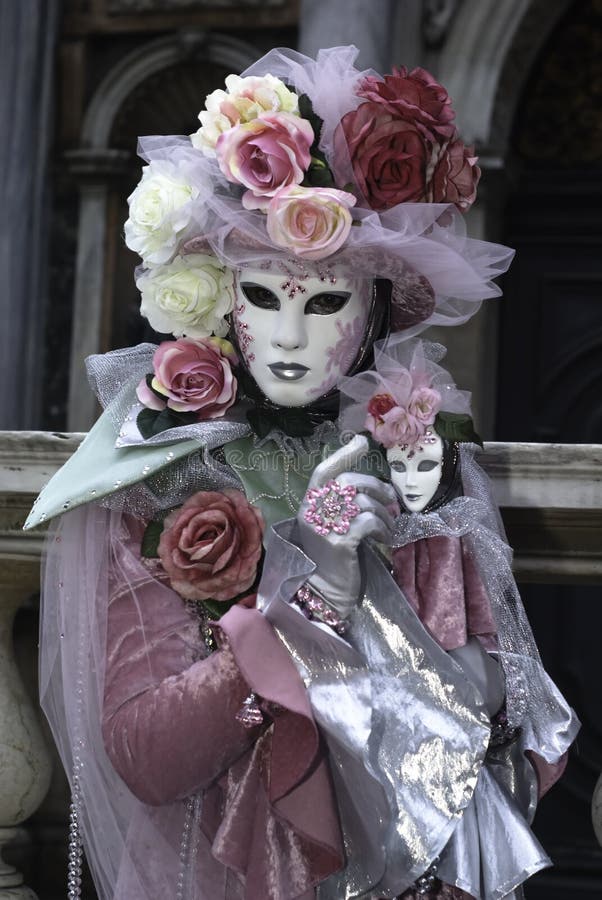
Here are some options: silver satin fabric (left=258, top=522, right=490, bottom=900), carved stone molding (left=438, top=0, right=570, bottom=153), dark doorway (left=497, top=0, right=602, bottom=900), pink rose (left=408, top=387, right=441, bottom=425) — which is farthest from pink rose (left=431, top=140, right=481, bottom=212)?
dark doorway (left=497, top=0, right=602, bottom=900)

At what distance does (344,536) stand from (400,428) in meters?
0.19

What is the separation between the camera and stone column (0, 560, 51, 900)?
78.9 inches

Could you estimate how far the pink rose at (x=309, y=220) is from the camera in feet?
5.41

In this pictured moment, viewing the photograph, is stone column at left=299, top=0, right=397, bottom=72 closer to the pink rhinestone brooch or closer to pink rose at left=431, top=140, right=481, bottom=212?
pink rose at left=431, top=140, right=481, bottom=212

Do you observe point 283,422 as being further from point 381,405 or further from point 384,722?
point 384,722

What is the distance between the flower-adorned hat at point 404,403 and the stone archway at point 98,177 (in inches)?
145

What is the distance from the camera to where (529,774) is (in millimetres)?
1694

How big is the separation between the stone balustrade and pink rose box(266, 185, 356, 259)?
1.40 feet

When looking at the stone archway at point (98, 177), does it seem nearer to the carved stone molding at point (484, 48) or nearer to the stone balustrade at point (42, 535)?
the carved stone molding at point (484, 48)

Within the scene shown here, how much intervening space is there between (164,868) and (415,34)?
3860 millimetres

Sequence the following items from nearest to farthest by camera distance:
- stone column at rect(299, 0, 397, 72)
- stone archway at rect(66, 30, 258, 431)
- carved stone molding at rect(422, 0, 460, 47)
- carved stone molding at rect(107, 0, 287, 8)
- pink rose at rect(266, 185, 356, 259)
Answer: pink rose at rect(266, 185, 356, 259)
stone column at rect(299, 0, 397, 72)
carved stone molding at rect(422, 0, 460, 47)
carved stone molding at rect(107, 0, 287, 8)
stone archway at rect(66, 30, 258, 431)

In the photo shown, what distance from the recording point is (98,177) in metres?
5.39

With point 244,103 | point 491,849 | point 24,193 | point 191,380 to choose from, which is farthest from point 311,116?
point 24,193

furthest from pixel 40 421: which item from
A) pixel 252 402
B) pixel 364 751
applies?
pixel 364 751
